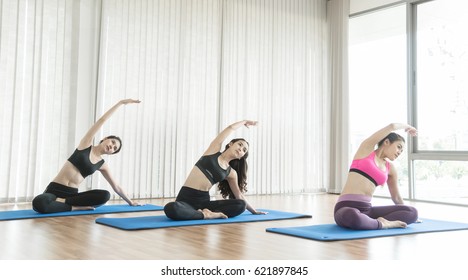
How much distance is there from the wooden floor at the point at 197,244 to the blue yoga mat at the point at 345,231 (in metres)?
0.06

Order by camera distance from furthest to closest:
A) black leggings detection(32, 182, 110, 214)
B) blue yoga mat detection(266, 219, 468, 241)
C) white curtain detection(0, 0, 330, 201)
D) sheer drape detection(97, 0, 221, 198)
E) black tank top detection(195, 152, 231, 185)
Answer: sheer drape detection(97, 0, 221, 198), white curtain detection(0, 0, 330, 201), black leggings detection(32, 182, 110, 214), black tank top detection(195, 152, 231, 185), blue yoga mat detection(266, 219, 468, 241)

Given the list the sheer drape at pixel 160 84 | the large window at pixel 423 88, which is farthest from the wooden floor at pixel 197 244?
the large window at pixel 423 88

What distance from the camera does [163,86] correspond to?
5945 mm

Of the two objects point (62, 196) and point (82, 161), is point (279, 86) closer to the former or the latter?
point (82, 161)

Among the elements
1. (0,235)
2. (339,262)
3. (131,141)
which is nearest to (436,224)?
(339,262)

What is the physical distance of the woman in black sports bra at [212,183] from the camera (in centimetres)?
368

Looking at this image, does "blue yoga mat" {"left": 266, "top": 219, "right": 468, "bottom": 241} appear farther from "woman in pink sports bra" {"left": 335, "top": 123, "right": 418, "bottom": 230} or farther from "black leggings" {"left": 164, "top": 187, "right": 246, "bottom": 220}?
"black leggings" {"left": 164, "top": 187, "right": 246, "bottom": 220}

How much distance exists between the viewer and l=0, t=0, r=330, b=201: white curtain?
16.7ft

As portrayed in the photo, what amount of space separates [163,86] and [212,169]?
8.11 feet

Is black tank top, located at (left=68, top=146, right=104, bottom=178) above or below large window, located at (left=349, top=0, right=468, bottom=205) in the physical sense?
below

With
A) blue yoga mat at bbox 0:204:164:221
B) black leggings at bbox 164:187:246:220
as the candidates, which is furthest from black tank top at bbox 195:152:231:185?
blue yoga mat at bbox 0:204:164:221

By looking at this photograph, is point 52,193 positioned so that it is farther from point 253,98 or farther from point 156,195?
point 253,98

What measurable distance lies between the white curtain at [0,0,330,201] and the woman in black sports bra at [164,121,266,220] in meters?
2.01

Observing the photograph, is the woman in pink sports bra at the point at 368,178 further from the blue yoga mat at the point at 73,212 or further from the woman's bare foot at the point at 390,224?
the blue yoga mat at the point at 73,212
